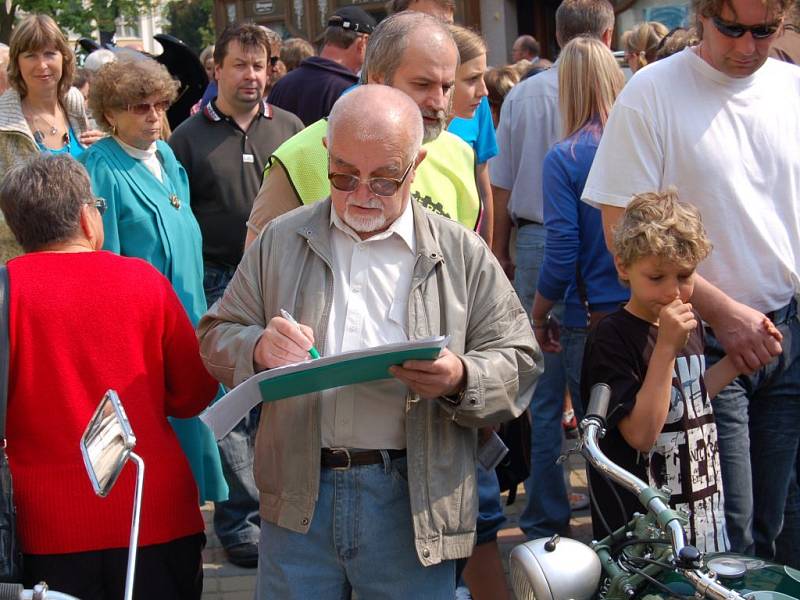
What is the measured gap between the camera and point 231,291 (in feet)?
9.37

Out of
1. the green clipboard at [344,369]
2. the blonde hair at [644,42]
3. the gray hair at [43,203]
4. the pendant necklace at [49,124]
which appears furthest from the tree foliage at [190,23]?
the green clipboard at [344,369]

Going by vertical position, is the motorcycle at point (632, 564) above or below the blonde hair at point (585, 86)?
below

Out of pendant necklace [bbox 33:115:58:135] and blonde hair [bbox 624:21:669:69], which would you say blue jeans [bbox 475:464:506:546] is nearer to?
pendant necklace [bbox 33:115:58:135]

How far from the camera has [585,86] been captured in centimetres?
479

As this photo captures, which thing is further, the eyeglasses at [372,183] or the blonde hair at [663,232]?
the blonde hair at [663,232]

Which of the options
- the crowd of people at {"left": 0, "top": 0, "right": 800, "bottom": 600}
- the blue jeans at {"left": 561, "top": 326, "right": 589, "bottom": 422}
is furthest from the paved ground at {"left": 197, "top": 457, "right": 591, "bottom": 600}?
the crowd of people at {"left": 0, "top": 0, "right": 800, "bottom": 600}

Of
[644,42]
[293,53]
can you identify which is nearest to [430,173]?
[644,42]

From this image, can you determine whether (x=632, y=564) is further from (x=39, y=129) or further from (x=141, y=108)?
(x=39, y=129)

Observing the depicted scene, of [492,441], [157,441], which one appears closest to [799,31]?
[492,441]

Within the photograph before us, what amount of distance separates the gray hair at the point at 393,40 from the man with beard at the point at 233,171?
7.13ft

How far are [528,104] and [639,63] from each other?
1.40 m

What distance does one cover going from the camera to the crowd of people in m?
2.71

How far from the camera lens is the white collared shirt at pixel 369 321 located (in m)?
2.71

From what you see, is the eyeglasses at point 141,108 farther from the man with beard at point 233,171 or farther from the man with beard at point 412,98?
the man with beard at point 412,98
